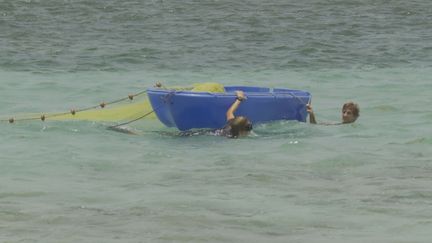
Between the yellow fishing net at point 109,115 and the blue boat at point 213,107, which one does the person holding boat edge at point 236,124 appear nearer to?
the blue boat at point 213,107

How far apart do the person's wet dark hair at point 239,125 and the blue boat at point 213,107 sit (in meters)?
0.33

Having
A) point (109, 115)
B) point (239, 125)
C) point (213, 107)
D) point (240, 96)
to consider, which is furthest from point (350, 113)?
point (109, 115)

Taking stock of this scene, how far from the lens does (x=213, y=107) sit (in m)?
14.3

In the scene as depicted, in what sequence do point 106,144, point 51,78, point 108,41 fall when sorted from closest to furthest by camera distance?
point 106,144, point 51,78, point 108,41

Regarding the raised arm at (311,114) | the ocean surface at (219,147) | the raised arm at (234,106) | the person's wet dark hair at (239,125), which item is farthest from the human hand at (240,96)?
the raised arm at (311,114)

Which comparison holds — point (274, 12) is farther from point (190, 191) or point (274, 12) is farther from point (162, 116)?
point (190, 191)

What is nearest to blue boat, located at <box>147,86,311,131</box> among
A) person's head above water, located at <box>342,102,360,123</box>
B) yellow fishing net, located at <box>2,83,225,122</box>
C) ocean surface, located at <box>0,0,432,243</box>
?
ocean surface, located at <box>0,0,432,243</box>

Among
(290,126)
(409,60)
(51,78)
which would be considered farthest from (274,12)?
(290,126)

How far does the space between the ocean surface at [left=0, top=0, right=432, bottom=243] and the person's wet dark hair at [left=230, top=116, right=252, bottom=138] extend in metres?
0.12

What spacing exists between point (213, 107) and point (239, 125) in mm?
486

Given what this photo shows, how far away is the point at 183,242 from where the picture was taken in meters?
9.19

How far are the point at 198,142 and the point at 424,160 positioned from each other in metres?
2.95

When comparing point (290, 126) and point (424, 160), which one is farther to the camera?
point (290, 126)

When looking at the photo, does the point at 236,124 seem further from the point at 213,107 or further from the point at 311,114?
the point at 311,114
